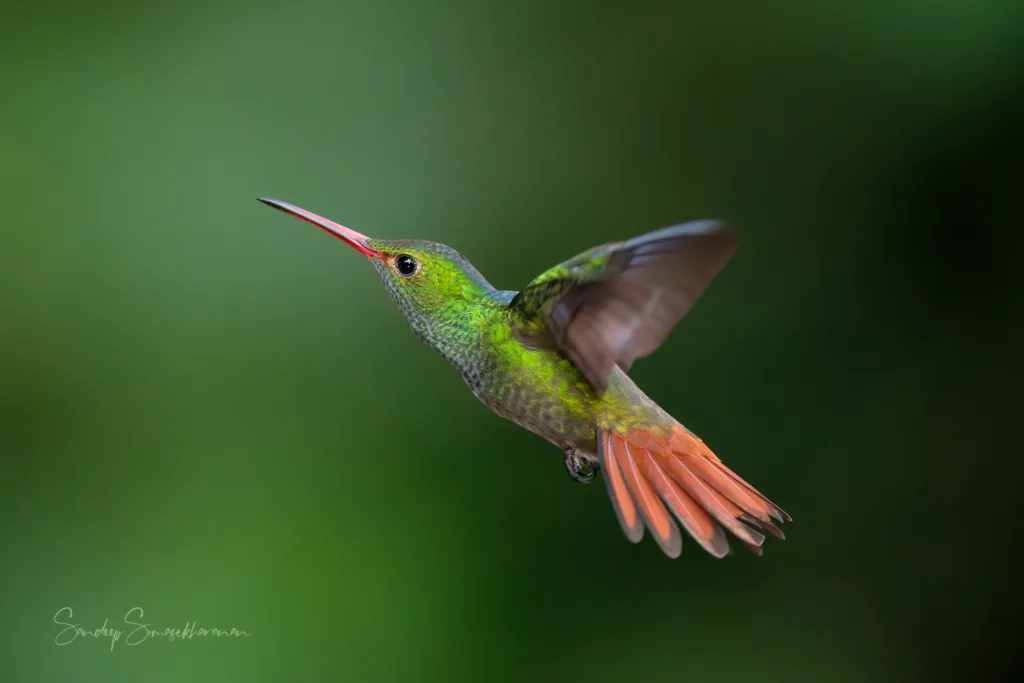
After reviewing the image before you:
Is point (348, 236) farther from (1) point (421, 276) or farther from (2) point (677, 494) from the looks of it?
(2) point (677, 494)

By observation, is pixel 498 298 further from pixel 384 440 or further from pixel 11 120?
pixel 11 120

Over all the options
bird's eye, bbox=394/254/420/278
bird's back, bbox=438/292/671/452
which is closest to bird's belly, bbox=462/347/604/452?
bird's back, bbox=438/292/671/452

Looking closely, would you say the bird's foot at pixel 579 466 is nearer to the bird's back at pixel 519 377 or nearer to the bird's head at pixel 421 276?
the bird's back at pixel 519 377

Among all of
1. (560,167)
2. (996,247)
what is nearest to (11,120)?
(560,167)
